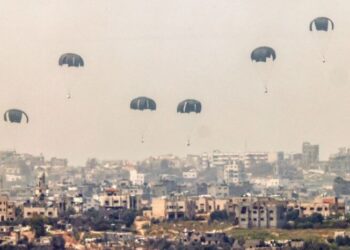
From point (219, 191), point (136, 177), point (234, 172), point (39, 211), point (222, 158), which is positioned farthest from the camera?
point (222, 158)

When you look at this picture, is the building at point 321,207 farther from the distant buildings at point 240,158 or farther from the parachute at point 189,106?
the distant buildings at point 240,158

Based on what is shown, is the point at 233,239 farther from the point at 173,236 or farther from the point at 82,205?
the point at 82,205

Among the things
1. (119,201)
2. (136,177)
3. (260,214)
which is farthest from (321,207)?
(136,177)

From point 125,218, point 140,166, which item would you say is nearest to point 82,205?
point 125,218

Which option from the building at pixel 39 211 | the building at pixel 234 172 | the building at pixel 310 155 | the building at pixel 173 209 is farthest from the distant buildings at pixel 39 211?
the building at pixel 310 155

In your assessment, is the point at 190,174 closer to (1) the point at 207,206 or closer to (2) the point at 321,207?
(1) the point at 207,206

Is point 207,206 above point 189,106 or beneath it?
beneath

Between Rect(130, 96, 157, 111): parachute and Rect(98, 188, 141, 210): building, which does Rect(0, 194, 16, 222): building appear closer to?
Rect(98, 188, 141, 210): building
